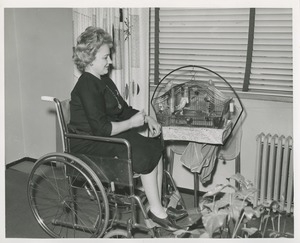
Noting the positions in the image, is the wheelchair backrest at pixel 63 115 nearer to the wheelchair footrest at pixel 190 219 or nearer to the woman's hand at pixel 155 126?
the woman's hand at pixel 155 126

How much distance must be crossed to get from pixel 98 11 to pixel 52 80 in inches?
33.1

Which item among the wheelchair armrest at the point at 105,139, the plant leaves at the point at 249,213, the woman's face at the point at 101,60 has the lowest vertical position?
the plant leaves at the point at 249,213

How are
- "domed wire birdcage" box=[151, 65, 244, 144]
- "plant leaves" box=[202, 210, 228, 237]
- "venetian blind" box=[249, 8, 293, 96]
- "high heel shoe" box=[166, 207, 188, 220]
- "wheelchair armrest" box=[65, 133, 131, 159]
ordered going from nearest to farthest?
"plant leaves" box=[202, 210, 228, 237]
"wheelchair armrest" box=[65, 133, 131, 159]
"high heel shoe" box=[166, 207, 188, 220]
"domed wire birdcage" box=[151, 65, 244, 144]
"venetian blind" box=[249, 8, 293, 96]

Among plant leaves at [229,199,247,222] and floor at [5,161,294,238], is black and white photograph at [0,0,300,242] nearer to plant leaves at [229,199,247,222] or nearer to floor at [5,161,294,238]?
floor at [5,161,294,238]

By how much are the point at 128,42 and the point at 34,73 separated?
102 cm

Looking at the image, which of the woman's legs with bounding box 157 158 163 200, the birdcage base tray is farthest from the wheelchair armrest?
the birdcage base tray

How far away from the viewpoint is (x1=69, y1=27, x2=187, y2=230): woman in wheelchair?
208 cm

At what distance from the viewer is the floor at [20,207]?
244 centimetres

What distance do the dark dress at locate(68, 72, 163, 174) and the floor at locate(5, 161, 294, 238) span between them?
0.62m

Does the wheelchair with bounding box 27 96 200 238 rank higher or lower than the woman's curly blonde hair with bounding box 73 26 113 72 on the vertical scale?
lower

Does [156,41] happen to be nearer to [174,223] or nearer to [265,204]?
[174,223]

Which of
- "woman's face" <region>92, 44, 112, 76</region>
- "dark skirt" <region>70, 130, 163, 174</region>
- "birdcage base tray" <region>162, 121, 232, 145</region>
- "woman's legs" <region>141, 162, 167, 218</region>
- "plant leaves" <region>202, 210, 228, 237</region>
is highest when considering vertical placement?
"woman's face" <region>92, 44, 112, 76</region>

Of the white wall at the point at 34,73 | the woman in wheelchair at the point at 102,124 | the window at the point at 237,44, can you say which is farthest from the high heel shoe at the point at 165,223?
the white wall at the point at 34,73

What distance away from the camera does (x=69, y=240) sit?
1.83 metres
